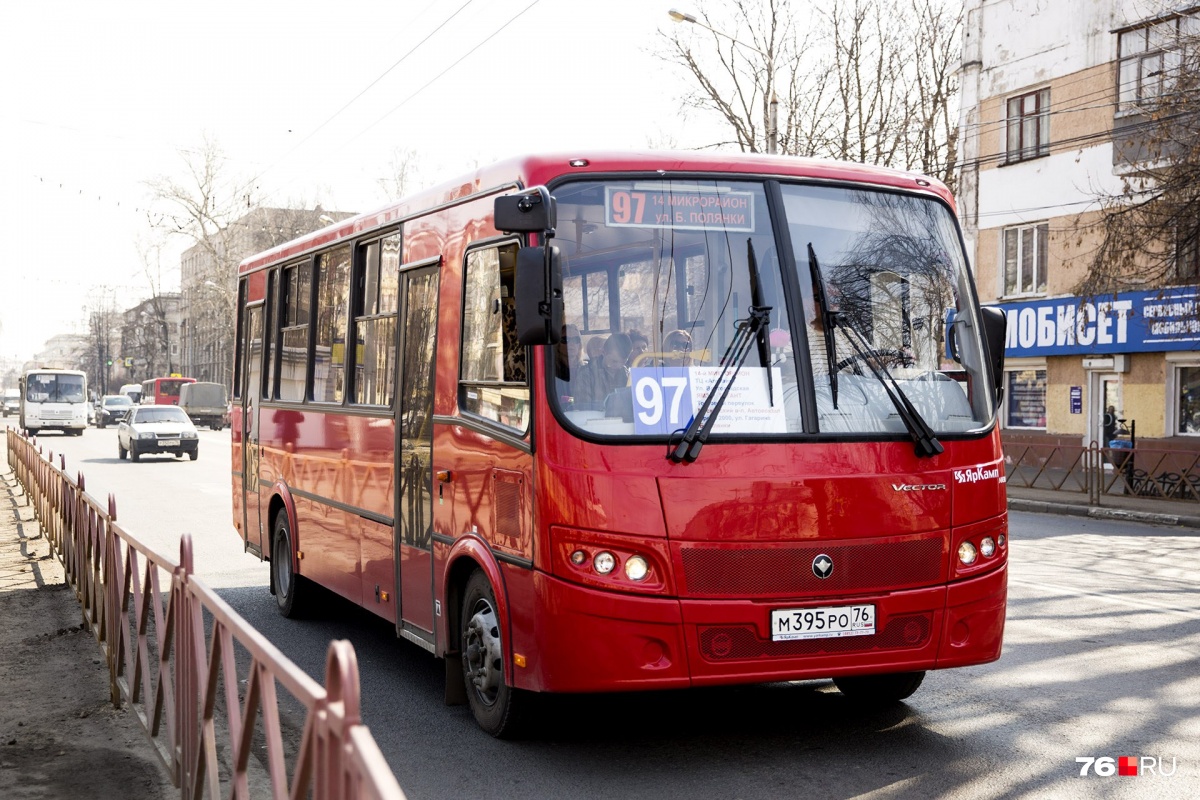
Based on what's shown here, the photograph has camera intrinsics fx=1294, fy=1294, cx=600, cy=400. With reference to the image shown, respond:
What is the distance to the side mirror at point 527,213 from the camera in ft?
18.4

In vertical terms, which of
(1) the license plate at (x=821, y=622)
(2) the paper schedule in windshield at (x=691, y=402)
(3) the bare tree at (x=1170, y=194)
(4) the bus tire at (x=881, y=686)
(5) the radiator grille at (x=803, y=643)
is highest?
(3) the bare tree at (x=1170, y=194)

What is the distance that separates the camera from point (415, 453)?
7191mm

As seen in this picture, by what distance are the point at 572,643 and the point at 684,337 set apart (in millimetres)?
1437

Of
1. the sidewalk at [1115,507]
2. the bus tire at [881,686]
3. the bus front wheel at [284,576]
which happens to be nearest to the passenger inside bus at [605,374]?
the bus tire at [881,686]

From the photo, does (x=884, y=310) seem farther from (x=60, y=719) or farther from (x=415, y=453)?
(x=60, y=719)

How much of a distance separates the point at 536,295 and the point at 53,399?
55416 millimetres

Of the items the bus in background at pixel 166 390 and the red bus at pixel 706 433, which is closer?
the red bus at pixel 706 433

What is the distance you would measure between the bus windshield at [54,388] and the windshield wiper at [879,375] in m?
54.9

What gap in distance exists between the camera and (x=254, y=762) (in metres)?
4.06

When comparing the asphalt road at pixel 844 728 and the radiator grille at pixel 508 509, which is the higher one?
the radiator grille at pixel 508 509

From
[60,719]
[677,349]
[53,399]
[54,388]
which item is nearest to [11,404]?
[54,388]

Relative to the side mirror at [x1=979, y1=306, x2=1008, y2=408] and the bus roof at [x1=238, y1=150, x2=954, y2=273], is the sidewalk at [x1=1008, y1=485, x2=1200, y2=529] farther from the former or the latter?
the bus roof at [x1=238, y1=150, x2=954, y2=273]

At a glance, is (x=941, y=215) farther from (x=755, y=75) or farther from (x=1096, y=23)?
(x=755, y=75)

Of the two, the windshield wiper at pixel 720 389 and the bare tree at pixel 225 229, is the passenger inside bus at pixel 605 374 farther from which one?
the bare tree at pixel 225 229
